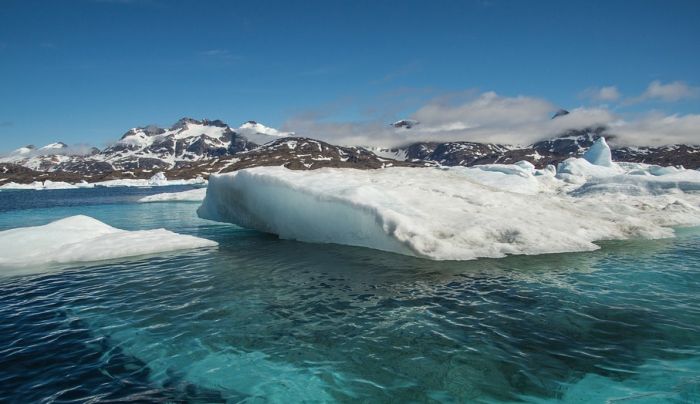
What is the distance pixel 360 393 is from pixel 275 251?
13.5 m

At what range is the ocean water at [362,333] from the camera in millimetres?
7438

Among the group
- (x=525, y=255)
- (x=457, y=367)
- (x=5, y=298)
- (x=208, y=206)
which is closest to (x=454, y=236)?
(x=525, y=255)

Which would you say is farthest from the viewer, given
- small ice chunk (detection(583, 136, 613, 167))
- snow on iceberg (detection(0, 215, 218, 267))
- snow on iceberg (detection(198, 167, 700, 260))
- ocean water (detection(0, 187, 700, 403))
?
small ice chunk (detection(583, 136, 613, 167))

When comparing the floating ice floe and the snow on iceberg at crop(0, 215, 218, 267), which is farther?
the snow on iceberg at crop(0, 215, 218, 267)

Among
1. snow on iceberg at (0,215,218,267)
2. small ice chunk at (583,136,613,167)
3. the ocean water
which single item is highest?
small ice chunk at (583,136,613,167)

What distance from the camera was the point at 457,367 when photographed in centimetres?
803

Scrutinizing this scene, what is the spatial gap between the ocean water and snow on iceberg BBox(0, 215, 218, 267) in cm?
205

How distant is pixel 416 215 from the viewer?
18.2 m

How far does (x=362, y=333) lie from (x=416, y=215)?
30.3 ft

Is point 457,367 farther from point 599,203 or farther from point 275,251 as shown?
point 599,203

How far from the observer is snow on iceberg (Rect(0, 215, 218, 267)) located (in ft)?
60.7

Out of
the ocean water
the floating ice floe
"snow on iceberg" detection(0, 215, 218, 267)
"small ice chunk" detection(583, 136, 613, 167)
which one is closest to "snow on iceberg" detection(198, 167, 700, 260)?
the floating ice floe

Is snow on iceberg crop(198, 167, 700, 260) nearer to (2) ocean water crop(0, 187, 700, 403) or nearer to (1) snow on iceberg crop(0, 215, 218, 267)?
(2) ocean water crop(0, 187, 700, 403)

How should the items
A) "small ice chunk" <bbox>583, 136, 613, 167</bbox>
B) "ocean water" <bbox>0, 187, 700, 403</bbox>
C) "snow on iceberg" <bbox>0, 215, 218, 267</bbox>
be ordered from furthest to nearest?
"small ice chunk" <bbox>583, 136, 613, 167</bbox> → "snow on iceberg" <bbox>0, 215, 218, 267</bbox> → "ocean water" <bbox>0, 187, 700, 403</bbox>
